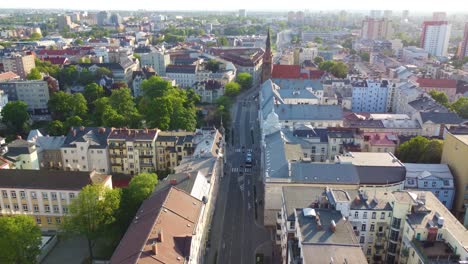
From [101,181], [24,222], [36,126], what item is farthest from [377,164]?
[36,126]

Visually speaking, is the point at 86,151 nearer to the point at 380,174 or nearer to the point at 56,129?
the point at 56,129

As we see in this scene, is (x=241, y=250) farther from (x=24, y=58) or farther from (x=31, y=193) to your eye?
(x=24, y=58)

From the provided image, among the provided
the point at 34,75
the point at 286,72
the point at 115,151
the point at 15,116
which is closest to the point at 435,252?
the point at 115,151

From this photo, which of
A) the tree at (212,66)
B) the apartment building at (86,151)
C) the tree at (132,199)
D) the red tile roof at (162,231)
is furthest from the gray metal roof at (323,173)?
the tree at (212,66)

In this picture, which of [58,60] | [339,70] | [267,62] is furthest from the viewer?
[58,60]

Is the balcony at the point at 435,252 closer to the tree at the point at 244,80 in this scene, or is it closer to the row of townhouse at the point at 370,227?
the row of townhouse at the point at 370,227

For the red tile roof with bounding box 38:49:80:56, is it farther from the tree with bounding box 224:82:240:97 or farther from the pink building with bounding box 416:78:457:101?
the pink building with bounding box 416:78:457:101
